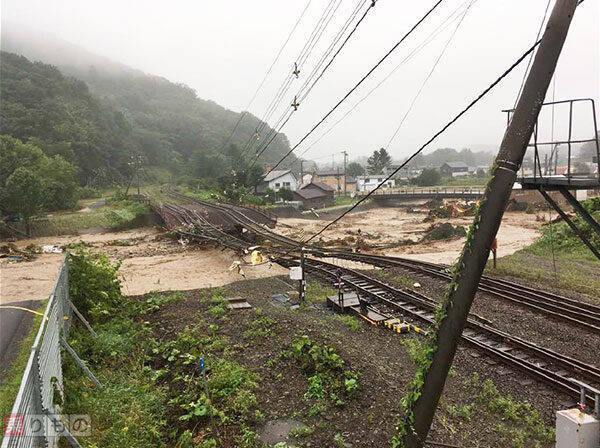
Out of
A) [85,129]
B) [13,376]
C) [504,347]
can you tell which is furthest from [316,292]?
[85,129]

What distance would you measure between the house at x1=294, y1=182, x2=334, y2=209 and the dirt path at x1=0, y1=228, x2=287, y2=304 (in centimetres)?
3105

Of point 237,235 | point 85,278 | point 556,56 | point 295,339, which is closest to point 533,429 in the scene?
point 295,339

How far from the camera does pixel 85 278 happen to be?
13742 mm

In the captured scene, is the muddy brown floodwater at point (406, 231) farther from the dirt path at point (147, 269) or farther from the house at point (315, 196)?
the dirt path at point (147, 269)

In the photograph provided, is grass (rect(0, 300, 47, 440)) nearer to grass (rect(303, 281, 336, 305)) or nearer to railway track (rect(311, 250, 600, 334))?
grass (rect(303, 281, 336, 305))

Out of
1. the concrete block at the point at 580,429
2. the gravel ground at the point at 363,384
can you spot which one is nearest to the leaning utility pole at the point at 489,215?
the concrete block at the point at 580,429

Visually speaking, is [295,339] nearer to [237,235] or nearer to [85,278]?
[85,278]

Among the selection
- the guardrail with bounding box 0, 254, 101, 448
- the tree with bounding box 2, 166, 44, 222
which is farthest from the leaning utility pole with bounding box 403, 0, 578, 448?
the tree with bounding box 2, 166, 44, 222

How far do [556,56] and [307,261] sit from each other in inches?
787

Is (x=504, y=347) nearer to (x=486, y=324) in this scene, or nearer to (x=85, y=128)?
(x=486, y=324)

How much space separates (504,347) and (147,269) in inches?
819

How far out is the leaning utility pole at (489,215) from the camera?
164 inches

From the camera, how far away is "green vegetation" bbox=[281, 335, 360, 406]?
8.23m

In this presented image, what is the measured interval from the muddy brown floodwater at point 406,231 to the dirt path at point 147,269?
12.1 metres
